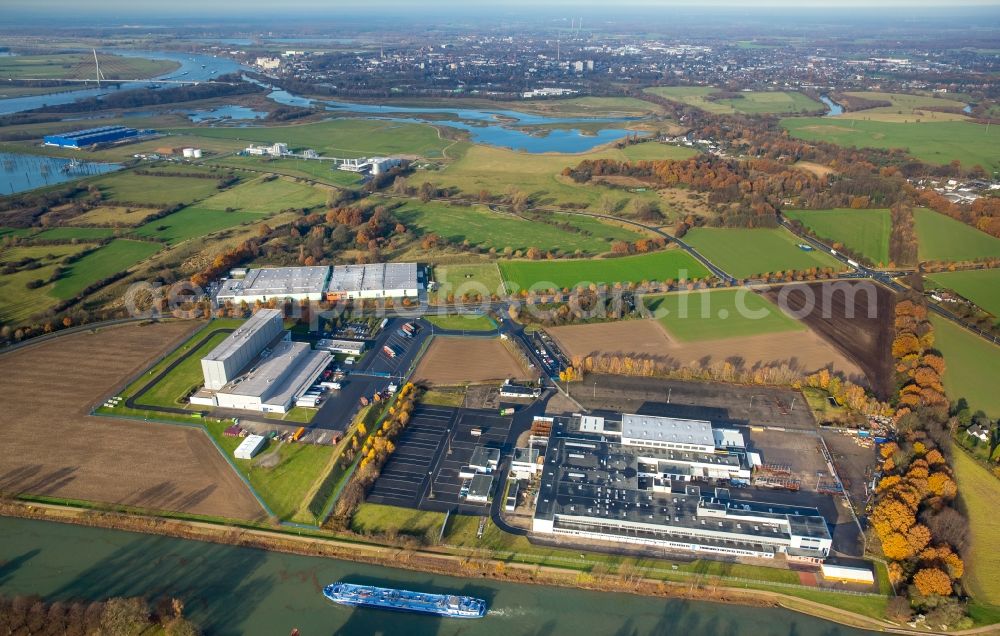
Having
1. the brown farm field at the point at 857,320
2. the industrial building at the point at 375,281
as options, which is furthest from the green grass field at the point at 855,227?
the industrial building at the point at 375,281

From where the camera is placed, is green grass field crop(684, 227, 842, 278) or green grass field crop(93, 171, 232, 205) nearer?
green grass field crop(684, 227, 842, 278)

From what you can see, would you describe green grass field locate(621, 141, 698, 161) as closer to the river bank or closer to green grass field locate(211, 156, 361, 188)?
green grass field locate(211, 156, 361, 188)

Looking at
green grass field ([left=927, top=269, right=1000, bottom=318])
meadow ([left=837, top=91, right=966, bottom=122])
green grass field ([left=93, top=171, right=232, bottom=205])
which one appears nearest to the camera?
green grass field ([left=927, top=269, right=1000, bottom=318])

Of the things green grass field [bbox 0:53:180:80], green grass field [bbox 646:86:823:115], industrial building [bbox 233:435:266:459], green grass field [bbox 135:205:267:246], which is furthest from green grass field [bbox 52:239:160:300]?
green grass field [bbox 0:53:180:80]

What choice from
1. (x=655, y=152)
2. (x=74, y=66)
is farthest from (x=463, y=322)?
(x=74, y=66)

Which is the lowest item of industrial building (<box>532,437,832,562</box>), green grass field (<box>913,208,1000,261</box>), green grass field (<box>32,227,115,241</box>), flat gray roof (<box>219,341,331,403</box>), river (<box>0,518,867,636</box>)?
river (<box>0,518,867,636</box>)

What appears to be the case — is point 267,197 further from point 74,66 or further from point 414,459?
point 74,66

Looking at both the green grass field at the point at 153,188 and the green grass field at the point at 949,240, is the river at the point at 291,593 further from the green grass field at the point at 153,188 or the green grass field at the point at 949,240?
the green grass field at the point at 153,188
